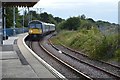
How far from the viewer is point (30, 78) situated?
12656 mm

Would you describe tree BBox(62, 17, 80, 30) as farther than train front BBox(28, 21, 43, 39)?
Yes

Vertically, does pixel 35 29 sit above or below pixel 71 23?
below

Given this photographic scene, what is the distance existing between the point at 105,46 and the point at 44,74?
12.2 m

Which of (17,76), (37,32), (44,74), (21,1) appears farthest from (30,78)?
(37,32)

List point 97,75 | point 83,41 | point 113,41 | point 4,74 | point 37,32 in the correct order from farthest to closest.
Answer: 1. point 37,32
2. point 83,41
3. point 113,41
4. point 97,75
5. point 4,74

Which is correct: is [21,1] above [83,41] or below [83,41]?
above

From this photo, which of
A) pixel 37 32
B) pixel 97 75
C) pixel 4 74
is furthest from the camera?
pixel 37 32

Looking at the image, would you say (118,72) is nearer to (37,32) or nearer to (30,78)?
(30,78)

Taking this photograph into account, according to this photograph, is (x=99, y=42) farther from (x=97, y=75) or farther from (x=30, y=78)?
(x=30, y=78)

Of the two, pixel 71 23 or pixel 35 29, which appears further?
pixel 71 23

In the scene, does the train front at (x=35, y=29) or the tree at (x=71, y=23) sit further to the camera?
the tree at (x=71, y=23)

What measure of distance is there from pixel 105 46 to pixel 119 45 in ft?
3.61

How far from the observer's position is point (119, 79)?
49.5ft

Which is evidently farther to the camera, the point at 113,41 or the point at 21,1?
the point at 113,41
